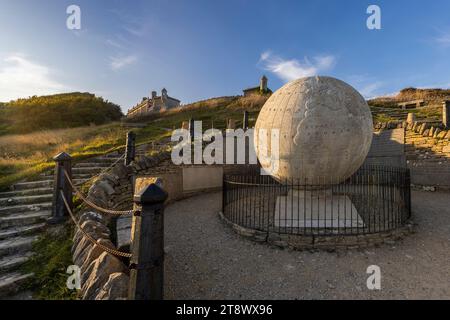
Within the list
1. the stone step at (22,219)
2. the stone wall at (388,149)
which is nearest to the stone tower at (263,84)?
the stone wall at (388,149)

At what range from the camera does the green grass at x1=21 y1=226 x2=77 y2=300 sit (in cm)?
328

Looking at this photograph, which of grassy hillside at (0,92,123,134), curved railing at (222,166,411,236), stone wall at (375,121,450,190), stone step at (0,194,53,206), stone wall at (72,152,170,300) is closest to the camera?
stone wall at (72,152,170,300)

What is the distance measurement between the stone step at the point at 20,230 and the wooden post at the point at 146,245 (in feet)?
12.1

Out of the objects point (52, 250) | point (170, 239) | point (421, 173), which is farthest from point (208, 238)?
point (421, 173)

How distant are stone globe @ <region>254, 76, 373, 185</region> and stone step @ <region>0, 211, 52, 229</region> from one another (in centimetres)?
593

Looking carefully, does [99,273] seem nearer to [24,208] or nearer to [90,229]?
[90,229]

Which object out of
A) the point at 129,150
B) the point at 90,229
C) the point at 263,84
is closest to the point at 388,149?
the point at 129,150

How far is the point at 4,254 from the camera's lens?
4262 millimetres

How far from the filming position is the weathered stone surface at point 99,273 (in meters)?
3.01

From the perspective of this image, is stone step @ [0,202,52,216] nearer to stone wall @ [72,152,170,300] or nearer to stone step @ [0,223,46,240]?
stone step @ [0,223,46,240]

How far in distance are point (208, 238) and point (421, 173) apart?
11.3 meters

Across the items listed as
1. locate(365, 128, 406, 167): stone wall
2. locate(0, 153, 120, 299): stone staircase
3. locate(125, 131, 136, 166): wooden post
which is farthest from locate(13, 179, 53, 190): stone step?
locate(365, 128, 406, 167): stone wall

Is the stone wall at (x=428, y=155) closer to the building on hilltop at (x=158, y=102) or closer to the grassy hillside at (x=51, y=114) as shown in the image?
the grassy hillside at (x=51, y=114)
